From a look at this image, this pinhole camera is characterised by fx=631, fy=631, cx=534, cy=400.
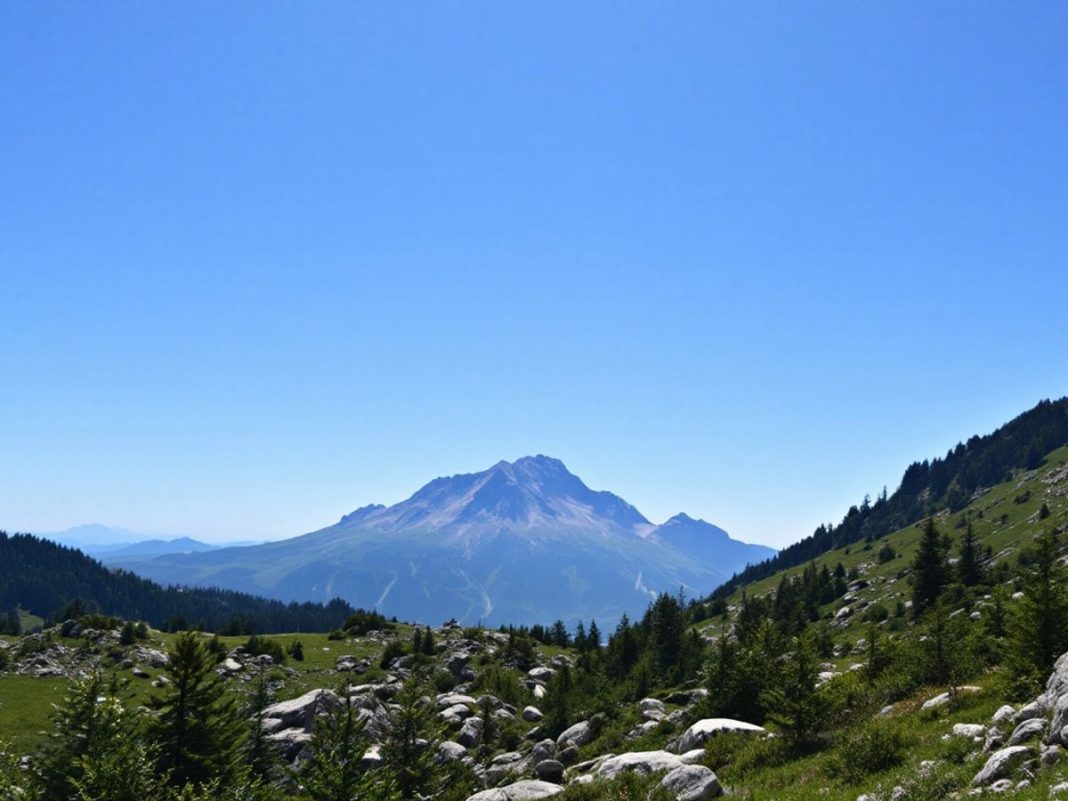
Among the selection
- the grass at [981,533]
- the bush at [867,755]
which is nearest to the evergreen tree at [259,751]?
the bush at [867,755]

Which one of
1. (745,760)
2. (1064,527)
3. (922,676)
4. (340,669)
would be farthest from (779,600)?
(745,760)

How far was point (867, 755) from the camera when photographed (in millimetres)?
22969

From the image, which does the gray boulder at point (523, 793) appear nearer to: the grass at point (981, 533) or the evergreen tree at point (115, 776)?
the evergreen tree at point (115, 776)

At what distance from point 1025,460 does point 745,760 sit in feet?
703

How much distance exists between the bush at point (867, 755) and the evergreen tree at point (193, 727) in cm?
2763

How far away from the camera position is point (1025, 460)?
626 feet

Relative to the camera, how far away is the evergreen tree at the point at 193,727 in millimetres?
32031

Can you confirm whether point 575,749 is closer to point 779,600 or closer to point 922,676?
point 922,676

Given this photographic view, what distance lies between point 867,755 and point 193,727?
31479 millimetres

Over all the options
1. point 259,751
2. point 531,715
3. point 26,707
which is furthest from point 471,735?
point 26,707

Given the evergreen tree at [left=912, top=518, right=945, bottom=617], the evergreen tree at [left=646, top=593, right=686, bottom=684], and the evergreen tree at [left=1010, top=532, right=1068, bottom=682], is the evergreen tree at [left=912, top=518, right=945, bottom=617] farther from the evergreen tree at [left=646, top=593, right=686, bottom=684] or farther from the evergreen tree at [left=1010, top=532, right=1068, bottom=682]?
the evergreen tree at [left=1010, top=532, right=1068, bottom=682]

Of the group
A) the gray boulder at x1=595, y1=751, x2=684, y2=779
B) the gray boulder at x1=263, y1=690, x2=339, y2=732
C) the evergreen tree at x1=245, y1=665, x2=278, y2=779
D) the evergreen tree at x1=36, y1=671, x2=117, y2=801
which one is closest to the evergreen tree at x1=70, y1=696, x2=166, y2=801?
the evergreen tree at x1=36, y1=671, x2=117, y2=801

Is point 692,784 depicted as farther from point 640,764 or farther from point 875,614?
point 875,614

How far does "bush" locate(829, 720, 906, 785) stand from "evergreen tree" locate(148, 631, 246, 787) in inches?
1088
